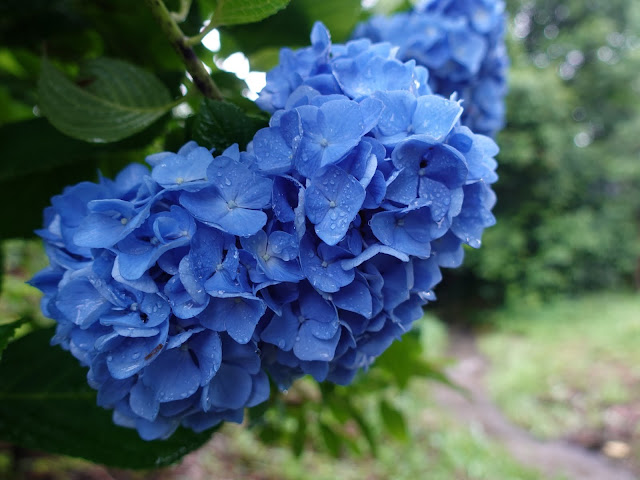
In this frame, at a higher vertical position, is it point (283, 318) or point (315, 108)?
point (315, 108)

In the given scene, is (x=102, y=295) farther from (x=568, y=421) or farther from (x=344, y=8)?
(x=568, y=421)

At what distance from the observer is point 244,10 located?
0.53m

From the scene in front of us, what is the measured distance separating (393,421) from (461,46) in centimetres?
87

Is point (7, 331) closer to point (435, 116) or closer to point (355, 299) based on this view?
point (355, 299)

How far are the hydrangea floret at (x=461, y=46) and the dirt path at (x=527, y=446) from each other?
2.63 m

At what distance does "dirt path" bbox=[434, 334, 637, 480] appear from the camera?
157 inches

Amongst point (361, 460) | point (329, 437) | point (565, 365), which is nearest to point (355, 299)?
point (329, 437)

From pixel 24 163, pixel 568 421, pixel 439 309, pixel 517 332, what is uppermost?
pixel 24 163

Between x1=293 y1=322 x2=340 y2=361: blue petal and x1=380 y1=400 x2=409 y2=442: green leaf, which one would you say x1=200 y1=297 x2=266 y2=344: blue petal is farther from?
x1=380 y1=400 x2=409 y2=442: green leaf

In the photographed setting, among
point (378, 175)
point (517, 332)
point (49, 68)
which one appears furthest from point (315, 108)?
point (517, 332)

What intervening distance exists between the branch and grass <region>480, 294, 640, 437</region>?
191 inches

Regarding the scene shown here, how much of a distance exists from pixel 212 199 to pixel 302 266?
0.09 meters

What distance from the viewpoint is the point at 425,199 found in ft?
1.49

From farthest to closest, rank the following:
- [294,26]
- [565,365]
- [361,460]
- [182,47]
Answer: [565,365] < [361,460] < [294,26] < [182,47]
